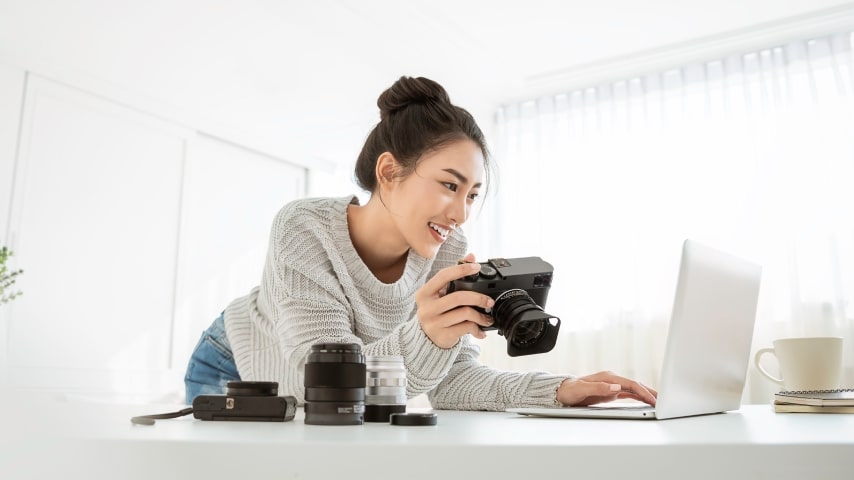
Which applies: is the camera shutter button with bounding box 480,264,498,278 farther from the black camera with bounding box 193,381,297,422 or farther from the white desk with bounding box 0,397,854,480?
the white desk with bounding box 0,397,854,480

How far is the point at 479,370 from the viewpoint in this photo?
3.83 ft

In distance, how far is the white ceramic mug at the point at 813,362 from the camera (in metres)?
1.11

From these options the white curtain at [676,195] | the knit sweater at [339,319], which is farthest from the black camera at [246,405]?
the white curtain at [676,195]

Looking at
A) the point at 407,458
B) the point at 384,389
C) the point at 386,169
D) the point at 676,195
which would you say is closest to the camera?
the point at 407,458

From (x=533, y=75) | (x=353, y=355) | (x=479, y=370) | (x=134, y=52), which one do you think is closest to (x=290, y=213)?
(x=479, y=370)

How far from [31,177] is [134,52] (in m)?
0.77

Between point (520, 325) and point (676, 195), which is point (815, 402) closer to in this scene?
point (520, 325)

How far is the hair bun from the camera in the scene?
1400 mm

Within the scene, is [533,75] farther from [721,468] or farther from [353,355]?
[721,468]

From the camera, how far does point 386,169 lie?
54.5 inches

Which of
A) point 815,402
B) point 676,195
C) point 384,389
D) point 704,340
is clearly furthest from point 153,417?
point 676,195

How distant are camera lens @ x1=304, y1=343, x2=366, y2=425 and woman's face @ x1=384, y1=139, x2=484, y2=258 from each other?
0.64m

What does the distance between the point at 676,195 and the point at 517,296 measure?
291cm

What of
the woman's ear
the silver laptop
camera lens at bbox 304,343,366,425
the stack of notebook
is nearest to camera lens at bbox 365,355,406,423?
camera lens at bbox 304,343,366,425
